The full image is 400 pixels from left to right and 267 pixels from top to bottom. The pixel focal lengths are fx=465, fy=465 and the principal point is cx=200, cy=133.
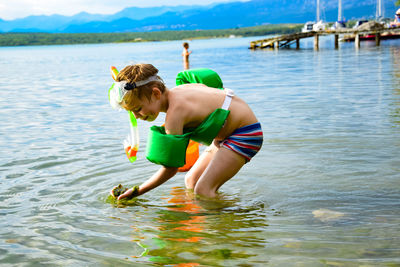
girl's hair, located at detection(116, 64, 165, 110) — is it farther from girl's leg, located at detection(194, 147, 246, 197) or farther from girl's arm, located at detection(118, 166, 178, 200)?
girl's leg, located at detection(194, 147, 246, 197)

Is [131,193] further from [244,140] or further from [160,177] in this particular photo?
[244,140]

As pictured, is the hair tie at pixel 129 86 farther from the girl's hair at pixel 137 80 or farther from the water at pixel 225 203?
the water at pixel 225 203

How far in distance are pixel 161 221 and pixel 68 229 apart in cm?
90

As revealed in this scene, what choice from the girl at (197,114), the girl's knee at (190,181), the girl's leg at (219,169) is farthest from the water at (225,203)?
the girl at (197,114)

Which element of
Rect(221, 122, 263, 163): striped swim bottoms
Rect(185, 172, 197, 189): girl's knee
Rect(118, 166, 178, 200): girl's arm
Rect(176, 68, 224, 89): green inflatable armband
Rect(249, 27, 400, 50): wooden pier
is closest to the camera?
Rect(118, 166, 178, 200): girl's arm

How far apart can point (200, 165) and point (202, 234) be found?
1157 mm

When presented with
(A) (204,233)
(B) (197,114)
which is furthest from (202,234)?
(B) (197,114)

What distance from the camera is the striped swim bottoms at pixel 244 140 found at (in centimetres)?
459

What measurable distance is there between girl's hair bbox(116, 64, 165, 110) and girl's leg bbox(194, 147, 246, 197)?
3.05 feet

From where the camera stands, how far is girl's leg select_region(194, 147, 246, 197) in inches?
182

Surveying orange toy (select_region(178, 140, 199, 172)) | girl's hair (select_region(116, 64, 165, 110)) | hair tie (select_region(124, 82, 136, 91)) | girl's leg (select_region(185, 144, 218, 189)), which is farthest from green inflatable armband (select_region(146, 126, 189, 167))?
orange toy (select_region(178, 140, 199, 172))

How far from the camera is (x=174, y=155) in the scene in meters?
4.16

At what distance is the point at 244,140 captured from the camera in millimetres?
4590

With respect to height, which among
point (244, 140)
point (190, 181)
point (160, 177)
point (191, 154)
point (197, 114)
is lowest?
point (190, 181)
